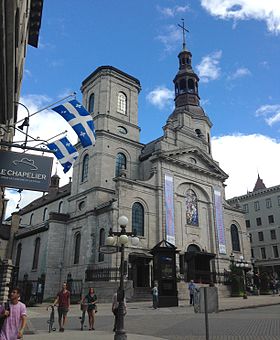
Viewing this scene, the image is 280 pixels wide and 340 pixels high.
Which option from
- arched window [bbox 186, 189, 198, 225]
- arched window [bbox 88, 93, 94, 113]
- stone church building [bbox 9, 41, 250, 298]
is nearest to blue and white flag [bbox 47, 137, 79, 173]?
stone church building [bbox 9, 41, 250, 298]

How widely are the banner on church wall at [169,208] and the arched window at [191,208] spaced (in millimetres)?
3277

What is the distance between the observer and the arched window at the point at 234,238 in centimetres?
4632

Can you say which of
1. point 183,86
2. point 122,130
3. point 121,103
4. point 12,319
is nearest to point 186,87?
point 183,86

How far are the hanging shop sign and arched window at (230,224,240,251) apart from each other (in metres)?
40.5

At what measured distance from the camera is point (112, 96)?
43375 mm

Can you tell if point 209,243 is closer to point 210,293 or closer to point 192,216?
point 192,216

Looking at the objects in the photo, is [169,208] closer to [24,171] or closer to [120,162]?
[120,162]

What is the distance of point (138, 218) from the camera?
120 feet

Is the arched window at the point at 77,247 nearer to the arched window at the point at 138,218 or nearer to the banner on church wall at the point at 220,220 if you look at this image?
the arched window at the point at 138,218

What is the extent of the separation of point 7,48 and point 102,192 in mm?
30382

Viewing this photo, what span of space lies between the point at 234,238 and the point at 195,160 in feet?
40.3

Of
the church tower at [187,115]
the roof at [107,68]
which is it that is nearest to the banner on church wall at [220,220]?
the church tower at [187,115]

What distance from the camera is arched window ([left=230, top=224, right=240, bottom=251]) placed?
46322mm

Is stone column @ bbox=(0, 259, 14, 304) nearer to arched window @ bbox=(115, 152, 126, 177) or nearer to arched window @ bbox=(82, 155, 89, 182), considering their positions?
arched window @ bbox=(82, 155, 89, 182)
